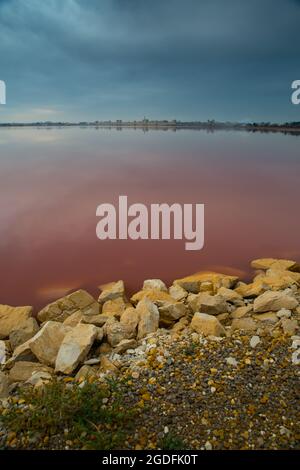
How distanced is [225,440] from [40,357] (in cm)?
224

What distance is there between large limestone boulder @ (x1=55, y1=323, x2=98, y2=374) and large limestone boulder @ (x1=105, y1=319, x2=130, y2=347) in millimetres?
170

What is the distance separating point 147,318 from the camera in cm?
457

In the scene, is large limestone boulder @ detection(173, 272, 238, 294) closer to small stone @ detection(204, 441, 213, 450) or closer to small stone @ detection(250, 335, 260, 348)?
small stone @ detection(250, 335, 260, 348)

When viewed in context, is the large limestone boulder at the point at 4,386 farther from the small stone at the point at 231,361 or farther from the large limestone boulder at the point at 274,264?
the large limestone boulder at the point at 274,264

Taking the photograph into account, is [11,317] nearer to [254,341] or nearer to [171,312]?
[171,312]

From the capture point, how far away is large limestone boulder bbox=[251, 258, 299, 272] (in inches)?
269

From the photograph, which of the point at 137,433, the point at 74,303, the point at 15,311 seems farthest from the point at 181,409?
the point at 15,311

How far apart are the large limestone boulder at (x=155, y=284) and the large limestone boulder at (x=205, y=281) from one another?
0.19 metres

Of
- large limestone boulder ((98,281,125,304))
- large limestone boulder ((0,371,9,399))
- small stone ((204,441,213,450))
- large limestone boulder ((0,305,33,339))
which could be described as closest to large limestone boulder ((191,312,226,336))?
small stone ((204,441,213,450))

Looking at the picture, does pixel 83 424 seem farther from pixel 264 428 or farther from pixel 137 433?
pixel 264 428

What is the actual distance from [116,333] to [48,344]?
752 mm

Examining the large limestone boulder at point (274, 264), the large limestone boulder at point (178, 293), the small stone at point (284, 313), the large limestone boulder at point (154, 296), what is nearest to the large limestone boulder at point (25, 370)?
→ the large limestone boulder at point (154, 296)

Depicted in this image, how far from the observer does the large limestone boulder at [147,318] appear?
14.6 feet

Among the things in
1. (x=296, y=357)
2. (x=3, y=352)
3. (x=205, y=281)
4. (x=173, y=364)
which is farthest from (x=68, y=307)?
(x=296, y=357)
